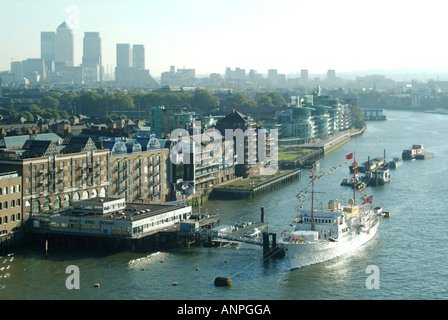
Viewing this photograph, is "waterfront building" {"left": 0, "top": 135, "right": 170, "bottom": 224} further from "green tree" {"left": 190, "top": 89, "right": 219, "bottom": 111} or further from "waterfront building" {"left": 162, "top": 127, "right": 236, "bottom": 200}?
"green tree" {"left": 190, "top": 89, "right": 219, "bottom": 111}

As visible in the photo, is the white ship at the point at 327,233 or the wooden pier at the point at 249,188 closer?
the white ship at the point at 327,233

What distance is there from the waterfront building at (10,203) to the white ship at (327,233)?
12824 mm

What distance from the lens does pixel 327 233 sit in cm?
3384

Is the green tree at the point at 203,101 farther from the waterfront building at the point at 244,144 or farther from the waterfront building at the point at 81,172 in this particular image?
the waterfront building at the point at 81,172

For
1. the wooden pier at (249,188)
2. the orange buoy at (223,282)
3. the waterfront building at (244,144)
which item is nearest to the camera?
the orange buoy at (223,282)

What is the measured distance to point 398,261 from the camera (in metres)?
32.2

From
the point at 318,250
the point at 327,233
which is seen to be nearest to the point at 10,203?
the point at 318,250

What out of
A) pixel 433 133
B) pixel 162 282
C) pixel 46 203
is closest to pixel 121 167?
pixel 46 203

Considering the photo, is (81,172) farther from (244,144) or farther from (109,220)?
(244,144)

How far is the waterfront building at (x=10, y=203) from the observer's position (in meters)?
34.1

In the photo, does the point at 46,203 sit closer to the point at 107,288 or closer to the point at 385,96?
the point at 107,288

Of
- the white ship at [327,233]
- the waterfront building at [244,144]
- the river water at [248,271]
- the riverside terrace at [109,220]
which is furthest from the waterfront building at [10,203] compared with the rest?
the waterfront building at [244,144]

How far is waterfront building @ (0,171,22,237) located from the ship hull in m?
13.1

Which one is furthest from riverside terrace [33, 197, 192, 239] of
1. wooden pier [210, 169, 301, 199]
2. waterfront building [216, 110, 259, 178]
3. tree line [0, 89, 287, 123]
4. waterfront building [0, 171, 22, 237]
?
tree line [0, 89, 287, 123]
